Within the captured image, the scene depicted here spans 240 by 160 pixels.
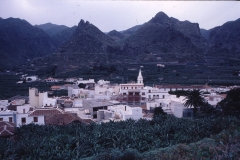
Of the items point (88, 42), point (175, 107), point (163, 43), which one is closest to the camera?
point (175, 107)

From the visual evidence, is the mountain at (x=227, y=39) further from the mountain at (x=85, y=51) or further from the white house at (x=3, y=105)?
the white house at (x=3, y=105)

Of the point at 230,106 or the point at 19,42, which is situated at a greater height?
the point at 19,42

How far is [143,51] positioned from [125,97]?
54.3m

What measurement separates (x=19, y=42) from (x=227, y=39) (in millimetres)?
89847

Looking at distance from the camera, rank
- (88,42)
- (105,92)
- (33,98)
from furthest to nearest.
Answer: (88,42)
(105,92)
(33,98)

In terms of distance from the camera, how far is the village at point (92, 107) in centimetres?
1773

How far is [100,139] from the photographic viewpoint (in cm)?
1325

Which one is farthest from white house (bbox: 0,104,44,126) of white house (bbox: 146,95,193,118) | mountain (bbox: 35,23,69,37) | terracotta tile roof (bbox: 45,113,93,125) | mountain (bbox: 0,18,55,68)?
mountain (bbox: 35,23,69,37)

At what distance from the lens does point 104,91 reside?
3272cm

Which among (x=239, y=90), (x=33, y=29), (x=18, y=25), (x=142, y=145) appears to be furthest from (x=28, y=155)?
(x=33, y=29)

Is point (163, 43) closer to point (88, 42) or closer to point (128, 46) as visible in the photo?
point (128, 46)

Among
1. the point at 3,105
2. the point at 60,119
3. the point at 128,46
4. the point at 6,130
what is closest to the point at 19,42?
the point at 128,46

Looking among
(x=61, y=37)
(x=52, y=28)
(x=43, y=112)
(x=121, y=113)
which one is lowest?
(x=121, y=113)

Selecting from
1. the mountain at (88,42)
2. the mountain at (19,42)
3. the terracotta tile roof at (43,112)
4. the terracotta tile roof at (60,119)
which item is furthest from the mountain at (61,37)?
the terracotta tile roof at (60,119)
